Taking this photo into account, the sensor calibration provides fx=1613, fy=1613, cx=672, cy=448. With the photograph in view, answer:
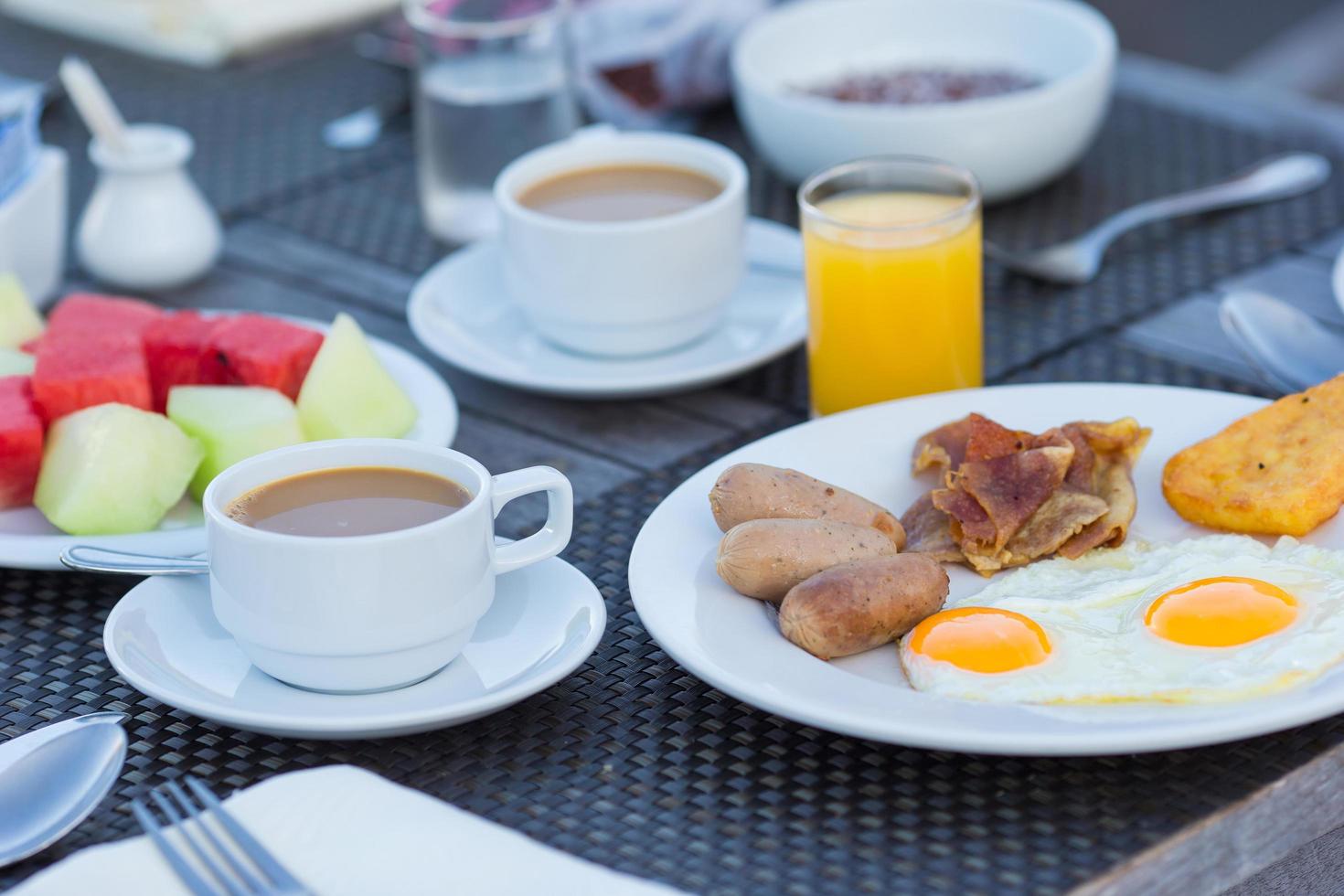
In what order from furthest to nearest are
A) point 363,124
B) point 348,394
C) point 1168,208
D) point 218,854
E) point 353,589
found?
point 363,124, point 1168,208, point 348,394, point 353,589, point 218,854

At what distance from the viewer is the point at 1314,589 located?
3.52ft

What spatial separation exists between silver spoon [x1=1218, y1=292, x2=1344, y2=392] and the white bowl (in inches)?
15.2

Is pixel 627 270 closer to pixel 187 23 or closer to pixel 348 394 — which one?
pixel 348 394

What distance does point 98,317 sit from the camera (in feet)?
4.69

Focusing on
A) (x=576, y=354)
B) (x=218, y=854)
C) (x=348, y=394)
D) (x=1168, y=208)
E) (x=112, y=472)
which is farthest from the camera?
(x=1168, y=208)

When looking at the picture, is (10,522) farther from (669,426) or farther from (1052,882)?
(1052,882)

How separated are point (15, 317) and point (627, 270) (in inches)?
22.1

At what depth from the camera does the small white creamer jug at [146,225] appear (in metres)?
1.80

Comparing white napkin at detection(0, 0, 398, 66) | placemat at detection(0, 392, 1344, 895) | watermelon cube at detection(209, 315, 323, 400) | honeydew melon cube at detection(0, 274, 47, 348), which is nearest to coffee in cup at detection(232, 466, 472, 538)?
Answer: placemat at detection(0, 392, 1344, 895)

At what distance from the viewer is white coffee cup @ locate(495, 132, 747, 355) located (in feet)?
4.94

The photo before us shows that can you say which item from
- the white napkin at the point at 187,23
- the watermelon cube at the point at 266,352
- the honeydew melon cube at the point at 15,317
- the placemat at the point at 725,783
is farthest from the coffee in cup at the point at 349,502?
the white napkin at the point at 187,23

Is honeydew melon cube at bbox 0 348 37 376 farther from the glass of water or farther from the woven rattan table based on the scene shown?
the glass of water

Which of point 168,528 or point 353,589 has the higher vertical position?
point 353,589

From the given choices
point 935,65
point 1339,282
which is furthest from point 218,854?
point 935,65
